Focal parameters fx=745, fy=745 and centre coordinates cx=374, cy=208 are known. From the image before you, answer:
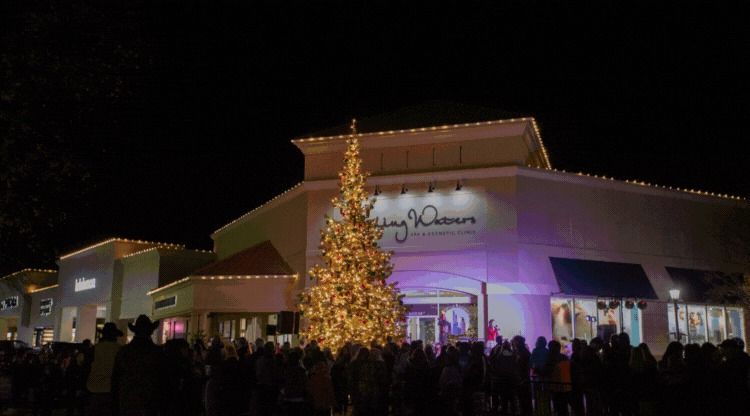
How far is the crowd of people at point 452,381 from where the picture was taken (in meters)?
10.3

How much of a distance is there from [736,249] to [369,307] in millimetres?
16072

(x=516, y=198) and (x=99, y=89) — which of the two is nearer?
(x=99, y=89)

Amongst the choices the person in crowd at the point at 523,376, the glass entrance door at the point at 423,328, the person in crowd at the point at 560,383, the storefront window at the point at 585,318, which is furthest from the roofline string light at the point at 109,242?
the person in crowd at the point at 560,383

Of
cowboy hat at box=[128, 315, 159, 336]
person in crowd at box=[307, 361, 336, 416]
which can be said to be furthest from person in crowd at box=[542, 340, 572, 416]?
cowboy hat at box=[128, 315, 159, 336]

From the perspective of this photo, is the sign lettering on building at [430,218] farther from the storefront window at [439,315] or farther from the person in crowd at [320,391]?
the person in crowd at [320,391]

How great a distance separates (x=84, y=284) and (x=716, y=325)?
39380mm

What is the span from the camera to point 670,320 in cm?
2775

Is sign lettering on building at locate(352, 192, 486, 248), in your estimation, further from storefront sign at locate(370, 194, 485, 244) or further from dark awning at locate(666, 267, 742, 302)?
dark awning at locate(666, 267, 742, 302)

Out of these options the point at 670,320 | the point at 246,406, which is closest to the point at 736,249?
the point at 670,320

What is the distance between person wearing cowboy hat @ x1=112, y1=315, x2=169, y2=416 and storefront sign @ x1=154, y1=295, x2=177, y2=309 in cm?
2864

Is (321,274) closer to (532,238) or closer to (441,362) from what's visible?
(532,238)

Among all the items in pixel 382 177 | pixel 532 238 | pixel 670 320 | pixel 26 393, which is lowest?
pixel 26 393

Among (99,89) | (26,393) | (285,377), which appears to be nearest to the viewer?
(99,89)

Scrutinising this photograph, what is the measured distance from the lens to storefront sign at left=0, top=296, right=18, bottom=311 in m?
63.6
